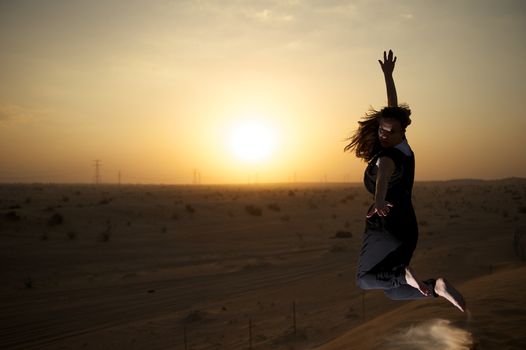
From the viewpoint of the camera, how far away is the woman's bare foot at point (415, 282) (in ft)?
9.78

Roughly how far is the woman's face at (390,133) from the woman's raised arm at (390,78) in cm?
34

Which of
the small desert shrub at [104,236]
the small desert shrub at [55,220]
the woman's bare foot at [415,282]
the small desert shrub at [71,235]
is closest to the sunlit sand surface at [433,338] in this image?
the woman's bare foot at [415,282]

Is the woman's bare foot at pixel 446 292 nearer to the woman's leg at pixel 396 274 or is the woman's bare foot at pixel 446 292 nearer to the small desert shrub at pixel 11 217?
the woman's leg at pixel 396 274

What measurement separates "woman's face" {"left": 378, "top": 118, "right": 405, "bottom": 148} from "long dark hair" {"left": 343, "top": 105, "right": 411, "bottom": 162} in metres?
0.08

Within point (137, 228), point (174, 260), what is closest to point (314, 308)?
point (174, 260)

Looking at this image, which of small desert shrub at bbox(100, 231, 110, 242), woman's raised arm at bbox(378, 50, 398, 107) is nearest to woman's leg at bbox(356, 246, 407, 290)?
woman's raised arm at bbox(378, 50, 398, 107)

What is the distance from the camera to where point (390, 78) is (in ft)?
11.9

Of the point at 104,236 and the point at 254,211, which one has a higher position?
the point at 254,211

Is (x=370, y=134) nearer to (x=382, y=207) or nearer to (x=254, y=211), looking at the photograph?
(x=382, y=207)

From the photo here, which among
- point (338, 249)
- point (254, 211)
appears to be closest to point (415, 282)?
point (338, 249)

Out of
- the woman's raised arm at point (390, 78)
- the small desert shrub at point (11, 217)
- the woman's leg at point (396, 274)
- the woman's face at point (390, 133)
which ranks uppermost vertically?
the woman's raised arm at point (390, 78)

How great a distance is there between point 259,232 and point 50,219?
1050cm

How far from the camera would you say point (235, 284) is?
39.1ft

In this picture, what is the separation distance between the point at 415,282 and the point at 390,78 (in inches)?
67.6
